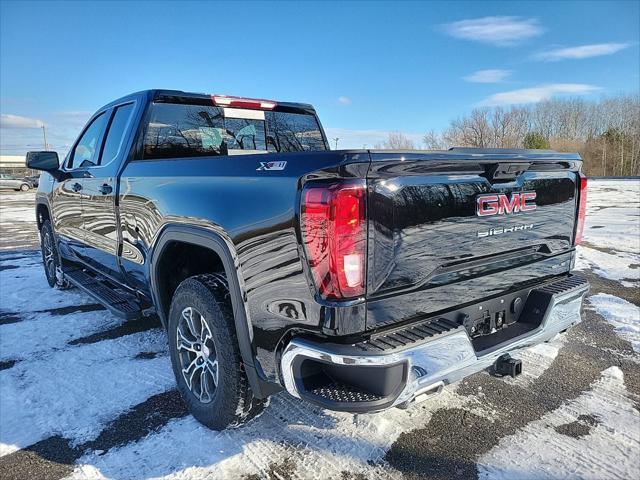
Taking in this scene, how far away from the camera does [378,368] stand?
1.75 meters

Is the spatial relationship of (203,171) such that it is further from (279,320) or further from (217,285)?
(279,320)

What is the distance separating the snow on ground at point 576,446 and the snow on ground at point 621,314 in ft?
3.89

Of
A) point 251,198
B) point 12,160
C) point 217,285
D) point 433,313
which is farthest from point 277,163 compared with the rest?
point 12,160

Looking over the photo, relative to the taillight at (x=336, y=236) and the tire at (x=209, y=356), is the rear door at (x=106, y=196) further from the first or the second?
the taillight at (x=336, y=236)

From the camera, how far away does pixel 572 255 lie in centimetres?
294

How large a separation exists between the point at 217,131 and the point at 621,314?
13.6 feet

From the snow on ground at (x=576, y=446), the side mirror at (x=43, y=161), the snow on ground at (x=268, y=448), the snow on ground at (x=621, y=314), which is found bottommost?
the snow on ground at (x=576, y=446)

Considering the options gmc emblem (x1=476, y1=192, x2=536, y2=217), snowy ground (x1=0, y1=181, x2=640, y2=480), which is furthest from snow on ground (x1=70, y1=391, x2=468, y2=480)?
gmc emblem (x1=476, y1=192, x2=536, y2=217)

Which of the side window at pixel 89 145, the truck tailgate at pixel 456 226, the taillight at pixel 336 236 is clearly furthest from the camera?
the side window at pixel 89 145

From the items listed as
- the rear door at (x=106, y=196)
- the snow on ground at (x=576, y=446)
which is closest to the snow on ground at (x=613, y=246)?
the snow on ground at (x=576, y=446)

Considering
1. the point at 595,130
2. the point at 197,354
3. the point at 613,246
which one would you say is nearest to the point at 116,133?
the point at 197,354

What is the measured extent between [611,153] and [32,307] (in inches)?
2527

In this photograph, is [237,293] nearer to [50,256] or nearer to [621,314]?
[621,314]

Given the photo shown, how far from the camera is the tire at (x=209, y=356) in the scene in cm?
231
